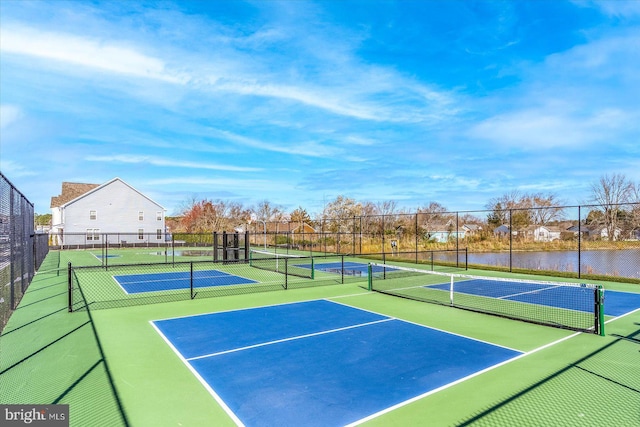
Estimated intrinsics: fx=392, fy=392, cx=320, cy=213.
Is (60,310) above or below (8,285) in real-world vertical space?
below

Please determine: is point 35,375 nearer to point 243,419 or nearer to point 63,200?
point 243,419

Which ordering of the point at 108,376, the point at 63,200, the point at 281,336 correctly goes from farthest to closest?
the point at 63,200, the point at 281,336, the point at 108,376

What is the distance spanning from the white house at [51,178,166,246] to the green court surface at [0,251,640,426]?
1396 inches

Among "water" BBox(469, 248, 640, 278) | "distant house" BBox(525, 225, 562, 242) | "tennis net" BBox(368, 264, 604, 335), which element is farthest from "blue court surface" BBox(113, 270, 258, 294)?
"distant house" BBox(525, 225, 562, 242)

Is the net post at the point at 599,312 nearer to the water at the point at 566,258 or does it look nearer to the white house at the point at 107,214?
the water at the point at 566,258

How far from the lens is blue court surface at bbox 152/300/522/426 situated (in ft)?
15.9

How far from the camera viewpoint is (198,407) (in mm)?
4789

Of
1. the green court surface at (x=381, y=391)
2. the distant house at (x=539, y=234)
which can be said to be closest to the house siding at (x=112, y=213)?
the green court surface at (x=381, y=391)

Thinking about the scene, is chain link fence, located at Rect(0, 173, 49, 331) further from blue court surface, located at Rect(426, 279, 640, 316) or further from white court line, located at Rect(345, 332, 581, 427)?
blue court surface, located at Rect(426, 279, 640, 316)

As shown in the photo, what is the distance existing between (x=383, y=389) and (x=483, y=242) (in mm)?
27463

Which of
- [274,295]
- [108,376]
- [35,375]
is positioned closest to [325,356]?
[108,376]

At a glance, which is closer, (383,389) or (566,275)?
(383,389)

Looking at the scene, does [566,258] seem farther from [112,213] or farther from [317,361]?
[112,213]

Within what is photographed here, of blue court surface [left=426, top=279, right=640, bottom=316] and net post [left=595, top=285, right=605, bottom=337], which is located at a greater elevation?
net post [left=595, top=285, right=605, bottom=337]
